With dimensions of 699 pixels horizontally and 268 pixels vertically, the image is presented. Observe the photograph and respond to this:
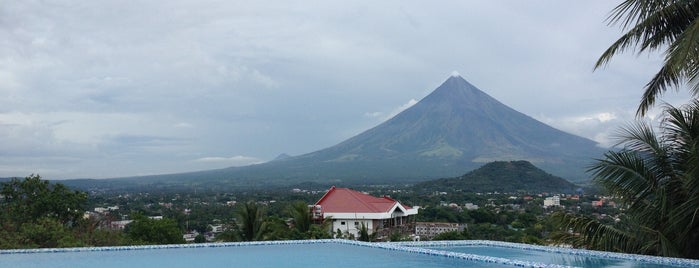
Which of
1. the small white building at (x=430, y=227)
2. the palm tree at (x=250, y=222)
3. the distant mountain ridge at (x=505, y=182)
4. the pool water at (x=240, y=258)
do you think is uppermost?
the distant mountain ridge at (x=505, y=182)

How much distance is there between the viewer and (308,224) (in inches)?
545

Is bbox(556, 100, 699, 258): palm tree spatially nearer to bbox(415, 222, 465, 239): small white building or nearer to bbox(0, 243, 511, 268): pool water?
bbox(0, 243, 511, 268): pool water

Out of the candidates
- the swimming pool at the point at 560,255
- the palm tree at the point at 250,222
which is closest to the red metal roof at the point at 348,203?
the palm tree at the point at 250,222

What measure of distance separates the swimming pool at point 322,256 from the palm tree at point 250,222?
7.76 feet

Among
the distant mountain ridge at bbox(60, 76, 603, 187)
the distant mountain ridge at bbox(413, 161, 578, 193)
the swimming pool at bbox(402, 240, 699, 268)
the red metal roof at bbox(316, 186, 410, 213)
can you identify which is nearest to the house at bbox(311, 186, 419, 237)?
the red metal roof at bbox(316, 186, 410, 213)

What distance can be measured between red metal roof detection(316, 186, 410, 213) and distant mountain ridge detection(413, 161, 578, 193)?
25571 millimetres

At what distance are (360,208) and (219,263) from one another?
30.6 ft

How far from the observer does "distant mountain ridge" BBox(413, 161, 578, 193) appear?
145 ft

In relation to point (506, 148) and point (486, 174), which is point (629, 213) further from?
point (506, 148)

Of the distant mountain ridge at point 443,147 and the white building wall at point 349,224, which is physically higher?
the distant mountain ridge at point 443,147

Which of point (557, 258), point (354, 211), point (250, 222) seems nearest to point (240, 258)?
point (557, 258)

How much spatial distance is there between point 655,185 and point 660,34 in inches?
68.7

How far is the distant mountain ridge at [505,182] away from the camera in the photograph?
145ft

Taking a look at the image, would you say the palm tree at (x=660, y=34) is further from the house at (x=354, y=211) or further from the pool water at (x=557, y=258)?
the house at (x=354, y=211)
